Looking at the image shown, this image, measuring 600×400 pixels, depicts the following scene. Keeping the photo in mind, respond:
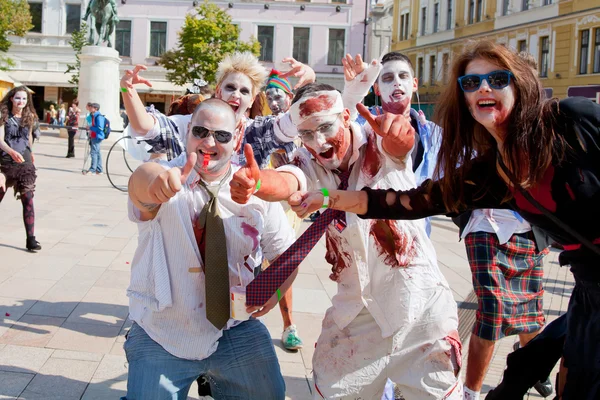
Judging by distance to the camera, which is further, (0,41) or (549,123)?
(0,41)

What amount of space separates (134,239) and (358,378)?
6.03m

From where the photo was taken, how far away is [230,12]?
44.5 m

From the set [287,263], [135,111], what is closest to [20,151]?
[135,111]

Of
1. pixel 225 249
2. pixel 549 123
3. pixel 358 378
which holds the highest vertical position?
pixel 549 123

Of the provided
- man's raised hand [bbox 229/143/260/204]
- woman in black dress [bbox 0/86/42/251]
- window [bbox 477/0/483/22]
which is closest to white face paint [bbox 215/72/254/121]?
man's raised hand [bbox 229/143/260/204]

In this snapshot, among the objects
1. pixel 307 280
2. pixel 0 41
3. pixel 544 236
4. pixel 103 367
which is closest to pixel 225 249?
pixel 544 236

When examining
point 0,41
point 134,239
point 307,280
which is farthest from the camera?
point 0,41

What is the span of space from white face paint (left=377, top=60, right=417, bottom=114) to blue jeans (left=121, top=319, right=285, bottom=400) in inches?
57.1

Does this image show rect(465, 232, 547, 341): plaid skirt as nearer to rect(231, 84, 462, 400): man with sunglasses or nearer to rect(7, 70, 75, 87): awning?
rect(231, 84, 462, 400): man with sunglasses

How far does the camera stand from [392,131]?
8.15ft

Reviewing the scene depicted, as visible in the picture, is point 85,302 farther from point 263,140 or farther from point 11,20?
point 11,20

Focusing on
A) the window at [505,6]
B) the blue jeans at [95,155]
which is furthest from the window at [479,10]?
the blue jeans at [95,155]

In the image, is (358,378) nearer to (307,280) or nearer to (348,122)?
(348,122)

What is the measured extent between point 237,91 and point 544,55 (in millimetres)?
31836
